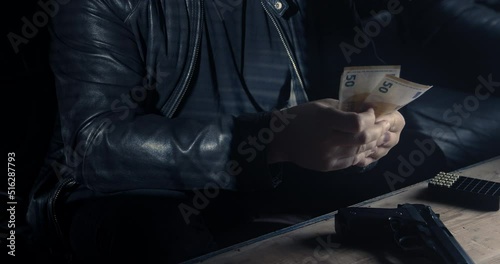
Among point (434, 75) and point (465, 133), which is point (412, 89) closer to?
point (465, 133)

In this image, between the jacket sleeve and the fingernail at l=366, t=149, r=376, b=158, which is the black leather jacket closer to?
the jacket sleeve

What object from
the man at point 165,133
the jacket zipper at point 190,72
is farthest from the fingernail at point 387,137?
the jacket zipper at point 190,72

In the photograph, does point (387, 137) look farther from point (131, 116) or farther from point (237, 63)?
point (131, 116)

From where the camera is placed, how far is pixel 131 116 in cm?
122

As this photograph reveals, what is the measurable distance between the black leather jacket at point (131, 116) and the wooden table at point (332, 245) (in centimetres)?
15

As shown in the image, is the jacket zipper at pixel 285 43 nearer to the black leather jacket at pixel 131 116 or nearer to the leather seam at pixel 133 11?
the black leather jacket at pixel 131 116

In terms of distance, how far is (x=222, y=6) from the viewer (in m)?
1.46

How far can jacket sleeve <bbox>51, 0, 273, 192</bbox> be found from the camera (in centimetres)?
115

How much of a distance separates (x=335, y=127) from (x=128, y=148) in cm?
48

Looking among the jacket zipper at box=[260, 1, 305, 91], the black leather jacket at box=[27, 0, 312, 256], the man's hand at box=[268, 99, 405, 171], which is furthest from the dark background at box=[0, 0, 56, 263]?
the man's hand at box=[268, 99, 405, 171]

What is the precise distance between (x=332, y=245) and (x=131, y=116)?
0.56 meters

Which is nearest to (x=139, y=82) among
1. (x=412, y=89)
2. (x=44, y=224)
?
(x=44, y=224)

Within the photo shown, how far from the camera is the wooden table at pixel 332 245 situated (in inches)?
38.3

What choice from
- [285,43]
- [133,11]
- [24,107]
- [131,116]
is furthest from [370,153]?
[24,107]
